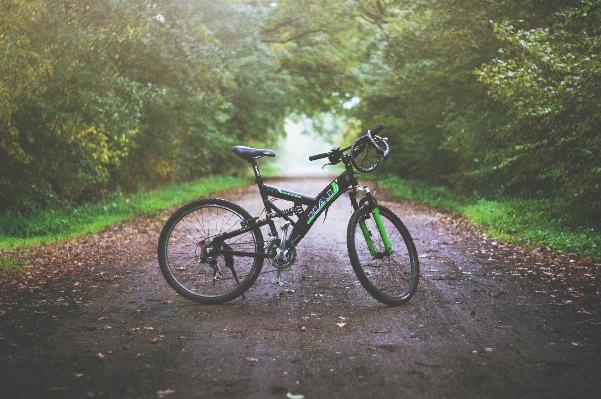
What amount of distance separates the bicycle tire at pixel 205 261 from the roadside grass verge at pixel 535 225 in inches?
174

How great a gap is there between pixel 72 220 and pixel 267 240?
6.65 meters

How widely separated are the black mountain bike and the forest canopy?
3.49 metres

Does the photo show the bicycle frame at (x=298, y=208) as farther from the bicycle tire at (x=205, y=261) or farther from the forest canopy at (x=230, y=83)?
the forest canopy at (x=230, y=83)

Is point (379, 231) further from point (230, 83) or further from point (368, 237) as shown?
point (230, 83)

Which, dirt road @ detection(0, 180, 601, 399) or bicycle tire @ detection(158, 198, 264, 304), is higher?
bicycle tire @ detection(158, 198, 264, 304)

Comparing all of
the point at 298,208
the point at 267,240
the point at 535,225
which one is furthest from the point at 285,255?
the point at 535,225

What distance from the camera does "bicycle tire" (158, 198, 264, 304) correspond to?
186 inches

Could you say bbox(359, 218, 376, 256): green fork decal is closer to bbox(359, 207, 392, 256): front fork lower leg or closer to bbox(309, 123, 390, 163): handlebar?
bbox(359, 207, 392, 256): front fork lower leg

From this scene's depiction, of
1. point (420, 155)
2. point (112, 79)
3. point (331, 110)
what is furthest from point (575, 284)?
point (331, 110)

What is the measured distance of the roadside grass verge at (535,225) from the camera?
716 centimetres

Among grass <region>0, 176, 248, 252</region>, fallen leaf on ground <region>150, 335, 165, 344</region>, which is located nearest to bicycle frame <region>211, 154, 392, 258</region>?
fallen leaf on ground <region>150, 335, 165, 344</region>

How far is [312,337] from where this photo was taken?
377 cm

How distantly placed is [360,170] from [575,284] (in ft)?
8.21

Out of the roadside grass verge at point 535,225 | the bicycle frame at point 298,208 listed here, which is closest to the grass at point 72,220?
the bicycle frame at point 298,208
